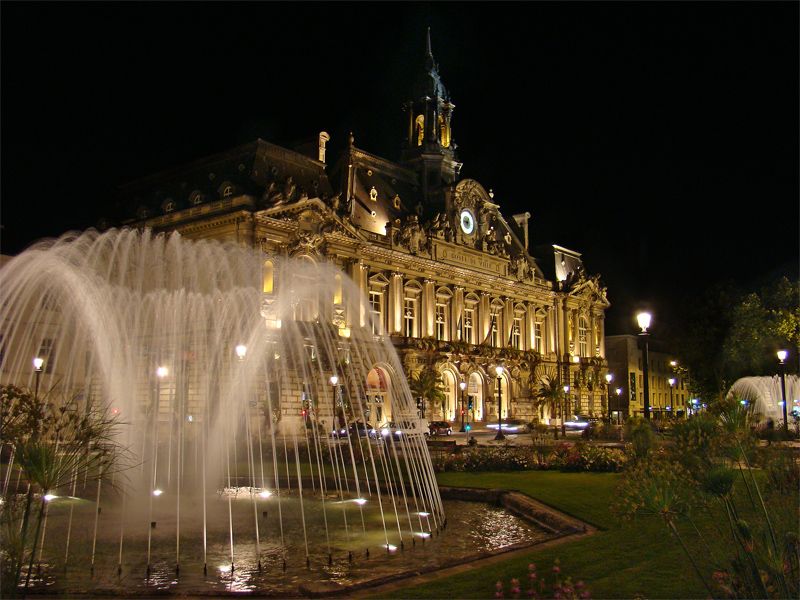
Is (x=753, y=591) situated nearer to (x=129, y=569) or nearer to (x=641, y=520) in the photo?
(x=641, y=520)

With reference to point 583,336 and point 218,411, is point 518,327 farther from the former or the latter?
point 218,411

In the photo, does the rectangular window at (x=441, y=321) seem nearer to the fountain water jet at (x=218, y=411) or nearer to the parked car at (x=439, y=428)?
the fountain water jet at (x=218, y=411)

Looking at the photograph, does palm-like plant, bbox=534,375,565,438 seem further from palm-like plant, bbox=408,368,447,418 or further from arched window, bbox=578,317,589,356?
A: palm-like plant, bbox=408,368,447,418

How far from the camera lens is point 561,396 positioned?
77.3 m

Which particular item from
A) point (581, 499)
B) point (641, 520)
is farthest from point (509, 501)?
point (641, 520)

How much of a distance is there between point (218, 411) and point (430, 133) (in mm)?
56040

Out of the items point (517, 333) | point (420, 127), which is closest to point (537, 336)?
point (517, 333)

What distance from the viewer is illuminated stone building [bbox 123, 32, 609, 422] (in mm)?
54625

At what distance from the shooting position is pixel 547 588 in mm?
10836

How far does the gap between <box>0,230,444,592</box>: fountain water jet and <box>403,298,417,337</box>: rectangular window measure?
334 inches

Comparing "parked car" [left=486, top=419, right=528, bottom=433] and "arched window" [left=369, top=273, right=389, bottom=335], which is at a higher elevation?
"arched window" [left=369, top=273, right=389, bottom=335]

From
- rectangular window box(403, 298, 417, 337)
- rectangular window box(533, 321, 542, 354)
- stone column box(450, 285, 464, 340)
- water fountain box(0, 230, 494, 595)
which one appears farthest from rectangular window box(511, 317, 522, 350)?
water fountain box(0, 230, 494, 595)

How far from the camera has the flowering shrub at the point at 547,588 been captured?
9.09 m

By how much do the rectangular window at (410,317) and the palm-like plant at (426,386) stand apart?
14.2 feet
